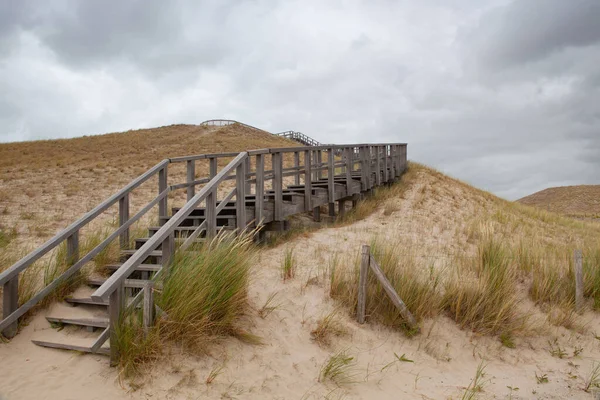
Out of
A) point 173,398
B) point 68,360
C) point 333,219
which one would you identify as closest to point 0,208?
point 333,219

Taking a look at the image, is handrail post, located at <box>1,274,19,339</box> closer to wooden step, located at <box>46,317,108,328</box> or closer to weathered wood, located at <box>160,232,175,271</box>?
wooden step, located at <box>46,317,108,328</box>

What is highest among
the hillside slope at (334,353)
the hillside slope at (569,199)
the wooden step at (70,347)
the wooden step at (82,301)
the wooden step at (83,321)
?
the wooden step at (82,301)

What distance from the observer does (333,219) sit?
12.3 meters

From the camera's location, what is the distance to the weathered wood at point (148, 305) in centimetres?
417

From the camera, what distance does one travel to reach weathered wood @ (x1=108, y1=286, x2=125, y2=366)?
411cm

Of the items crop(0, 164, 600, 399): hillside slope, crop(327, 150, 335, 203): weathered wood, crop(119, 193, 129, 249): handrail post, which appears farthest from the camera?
crop(327, 150, 335, 203): weathered wood

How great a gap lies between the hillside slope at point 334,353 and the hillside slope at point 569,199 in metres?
31.1

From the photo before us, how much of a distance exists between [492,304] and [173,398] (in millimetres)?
4524

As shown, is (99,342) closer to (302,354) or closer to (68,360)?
(68,360)

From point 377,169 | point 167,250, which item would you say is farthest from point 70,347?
point 377,169

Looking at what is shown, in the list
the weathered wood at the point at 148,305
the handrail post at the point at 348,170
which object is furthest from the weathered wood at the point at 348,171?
the weathered wood at the point at 148,305

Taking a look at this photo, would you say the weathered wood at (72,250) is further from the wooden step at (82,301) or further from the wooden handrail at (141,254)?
the wooden handrail at (141,254)

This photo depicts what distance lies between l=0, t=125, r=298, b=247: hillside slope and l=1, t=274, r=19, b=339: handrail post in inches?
169

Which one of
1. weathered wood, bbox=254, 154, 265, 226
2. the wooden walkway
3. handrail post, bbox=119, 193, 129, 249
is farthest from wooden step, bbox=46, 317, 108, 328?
weathered wood, bbox=254, 154, 265, 226
